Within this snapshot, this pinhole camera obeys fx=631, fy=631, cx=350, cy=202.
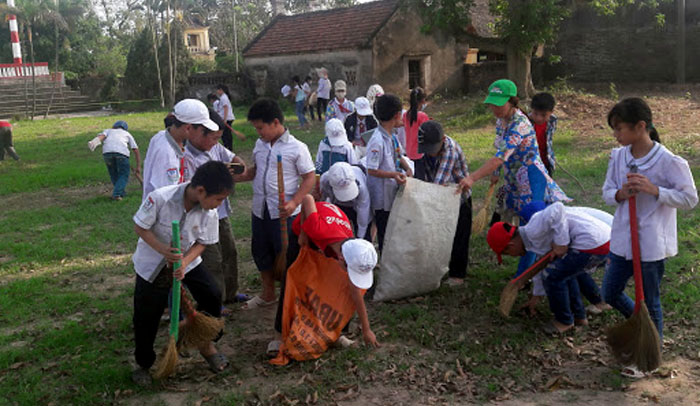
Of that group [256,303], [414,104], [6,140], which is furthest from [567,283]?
[6,140]

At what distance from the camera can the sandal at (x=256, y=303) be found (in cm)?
548

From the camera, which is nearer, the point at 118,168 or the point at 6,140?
the point at 118,168

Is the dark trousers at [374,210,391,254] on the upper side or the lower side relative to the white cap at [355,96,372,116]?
lower

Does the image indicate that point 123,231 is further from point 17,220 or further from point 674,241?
point 674,241

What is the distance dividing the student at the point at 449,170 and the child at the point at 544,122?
0.83 metres

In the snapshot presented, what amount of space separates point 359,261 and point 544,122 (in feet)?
9.85

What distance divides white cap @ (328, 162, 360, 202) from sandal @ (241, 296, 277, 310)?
114cm

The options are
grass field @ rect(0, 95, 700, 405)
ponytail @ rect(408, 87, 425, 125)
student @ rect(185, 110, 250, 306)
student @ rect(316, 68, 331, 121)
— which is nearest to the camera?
grass field @ rect(0, 95, 700, 405)

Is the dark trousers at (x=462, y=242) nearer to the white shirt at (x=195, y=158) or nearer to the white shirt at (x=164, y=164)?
the white shirt at (x=195, y=158)

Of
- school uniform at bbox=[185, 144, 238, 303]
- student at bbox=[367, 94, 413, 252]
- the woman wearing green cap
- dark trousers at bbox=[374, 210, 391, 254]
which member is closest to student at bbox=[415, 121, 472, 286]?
student at bbox=[367, 94, 413, 252]

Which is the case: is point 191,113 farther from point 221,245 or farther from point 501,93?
point 501,93

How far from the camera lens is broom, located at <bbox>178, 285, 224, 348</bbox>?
13.4ft

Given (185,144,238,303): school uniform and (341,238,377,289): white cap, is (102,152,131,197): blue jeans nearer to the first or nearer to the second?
(185,144,238,303): school uniform

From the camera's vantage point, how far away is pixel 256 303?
18.1 ft
